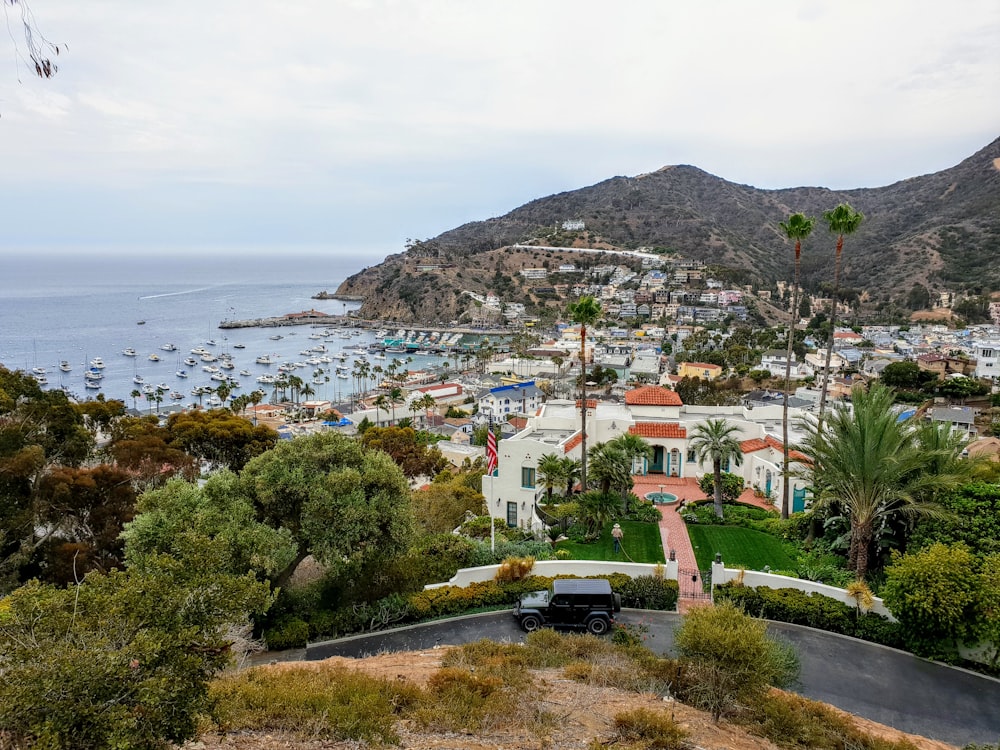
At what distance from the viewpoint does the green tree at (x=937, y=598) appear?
10.9m

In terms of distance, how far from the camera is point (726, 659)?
8727mm

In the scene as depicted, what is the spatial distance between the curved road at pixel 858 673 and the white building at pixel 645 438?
8.05m

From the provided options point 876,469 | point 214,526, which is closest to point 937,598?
point 876,469

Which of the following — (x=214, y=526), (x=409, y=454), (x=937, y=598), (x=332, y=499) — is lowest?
(x=409, y=454)

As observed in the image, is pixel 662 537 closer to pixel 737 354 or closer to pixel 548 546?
pixel 548 546

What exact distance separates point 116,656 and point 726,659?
7.56 meters

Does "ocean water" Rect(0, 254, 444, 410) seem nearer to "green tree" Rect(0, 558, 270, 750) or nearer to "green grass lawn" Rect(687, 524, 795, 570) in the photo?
"green grass lawn" Rect(687, 524, 795, 570)

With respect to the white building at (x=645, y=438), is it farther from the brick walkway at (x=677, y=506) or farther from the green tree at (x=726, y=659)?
the green tree at (x=726, y=659)

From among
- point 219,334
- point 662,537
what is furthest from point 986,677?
point 219,334

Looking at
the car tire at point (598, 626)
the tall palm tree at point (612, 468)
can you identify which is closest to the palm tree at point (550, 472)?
the tall palm tree at point (612, 468)

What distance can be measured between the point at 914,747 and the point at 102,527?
20.6 metres

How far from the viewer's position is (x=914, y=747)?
8.16 m

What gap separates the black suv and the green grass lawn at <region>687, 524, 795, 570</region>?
170 inches

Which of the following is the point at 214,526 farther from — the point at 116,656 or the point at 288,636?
the point at 116,656
